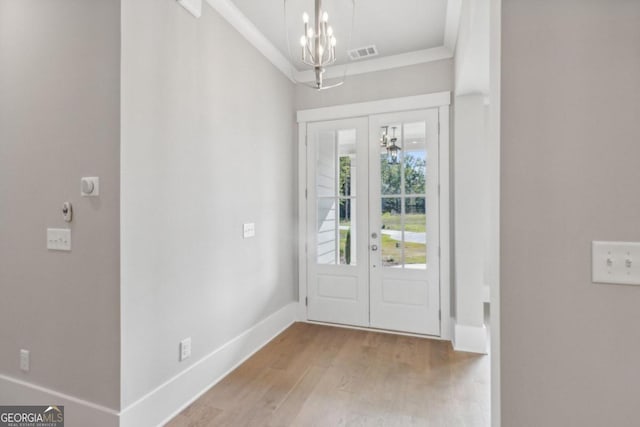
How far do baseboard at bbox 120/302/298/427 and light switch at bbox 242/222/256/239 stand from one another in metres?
0.83

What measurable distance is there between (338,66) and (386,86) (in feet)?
1.87

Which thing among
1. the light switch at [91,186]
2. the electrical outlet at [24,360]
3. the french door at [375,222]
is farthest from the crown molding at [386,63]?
the electrical outlet at [24,360]

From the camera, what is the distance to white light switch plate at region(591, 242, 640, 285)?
3.03ft

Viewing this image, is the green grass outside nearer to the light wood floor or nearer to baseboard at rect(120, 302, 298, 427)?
the light wood floor

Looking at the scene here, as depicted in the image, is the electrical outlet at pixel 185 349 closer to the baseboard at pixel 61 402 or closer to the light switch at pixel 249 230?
the baseboard at pixel 61 402

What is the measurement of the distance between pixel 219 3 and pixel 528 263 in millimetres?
2606

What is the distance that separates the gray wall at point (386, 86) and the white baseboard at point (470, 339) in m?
2.28

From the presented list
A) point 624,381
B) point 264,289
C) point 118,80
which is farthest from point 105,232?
point 624,381

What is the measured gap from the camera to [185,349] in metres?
2.06

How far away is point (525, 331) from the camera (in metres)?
1.02

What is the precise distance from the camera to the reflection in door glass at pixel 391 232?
3.24 meters

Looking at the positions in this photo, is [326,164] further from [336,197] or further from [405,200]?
[405,200]

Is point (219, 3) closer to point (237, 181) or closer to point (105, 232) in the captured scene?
point (237, 181)

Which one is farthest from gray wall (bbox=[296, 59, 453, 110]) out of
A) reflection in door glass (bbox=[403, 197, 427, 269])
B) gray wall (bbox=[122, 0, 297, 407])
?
reflection in door glass (bbox=[403, 197, 427, 269])
